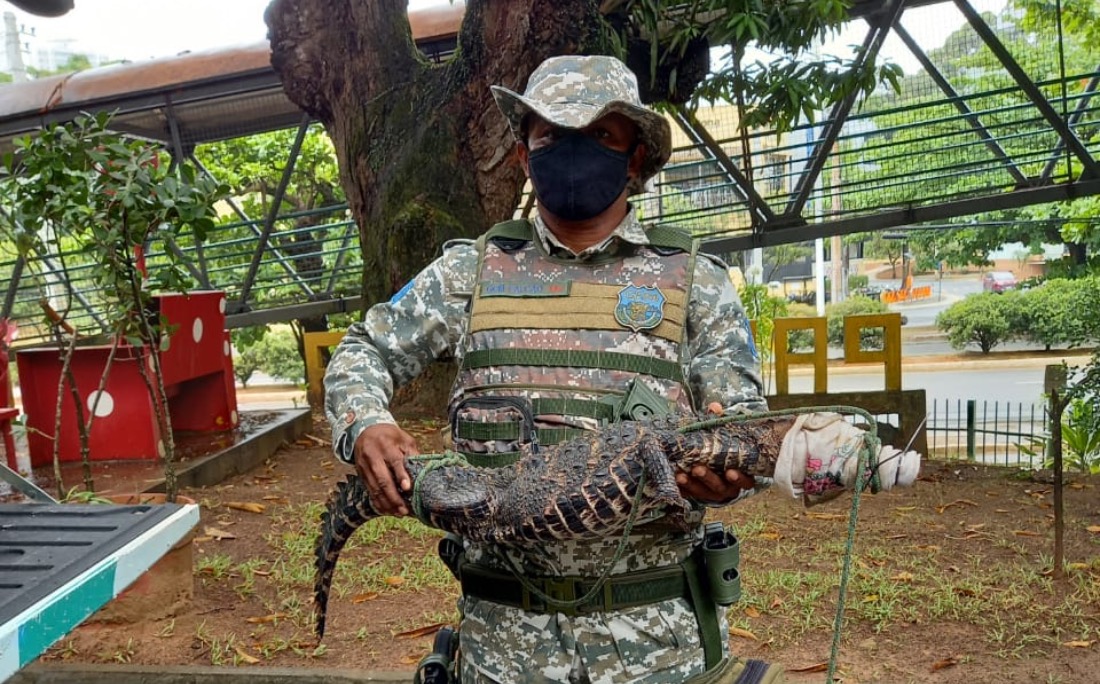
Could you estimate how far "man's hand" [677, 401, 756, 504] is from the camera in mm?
1543

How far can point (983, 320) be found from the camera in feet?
52.7

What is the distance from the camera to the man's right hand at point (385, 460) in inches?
66.0

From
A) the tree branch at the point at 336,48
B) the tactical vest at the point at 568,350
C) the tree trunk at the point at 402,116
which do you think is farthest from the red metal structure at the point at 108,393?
the tactical vest at the point at 568,350

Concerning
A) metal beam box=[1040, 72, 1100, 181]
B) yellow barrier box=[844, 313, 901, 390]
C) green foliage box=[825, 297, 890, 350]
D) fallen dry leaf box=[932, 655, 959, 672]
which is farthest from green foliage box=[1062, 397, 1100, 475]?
green foliage box=[825, 297, 890, 350]

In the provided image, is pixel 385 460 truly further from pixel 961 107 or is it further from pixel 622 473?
pixel 961 107

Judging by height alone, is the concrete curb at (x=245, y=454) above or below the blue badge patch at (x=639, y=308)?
below

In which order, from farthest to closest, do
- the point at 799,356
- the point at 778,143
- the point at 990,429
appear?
the point at 990,429 < the point at 799,356 < the point at 778,143

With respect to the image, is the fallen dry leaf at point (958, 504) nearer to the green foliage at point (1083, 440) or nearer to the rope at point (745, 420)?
Result: the green foliage at point (1083, 440)

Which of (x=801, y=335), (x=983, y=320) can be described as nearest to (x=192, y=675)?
(x=801, y=335)

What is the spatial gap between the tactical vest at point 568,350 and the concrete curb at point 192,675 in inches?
64.7

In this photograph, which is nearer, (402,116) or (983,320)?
(402,116)

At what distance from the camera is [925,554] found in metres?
4.41

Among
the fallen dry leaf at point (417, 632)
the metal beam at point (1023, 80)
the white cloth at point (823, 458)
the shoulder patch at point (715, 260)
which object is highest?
the metal beam at point (1023, 80)

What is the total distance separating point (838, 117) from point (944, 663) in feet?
14.9
